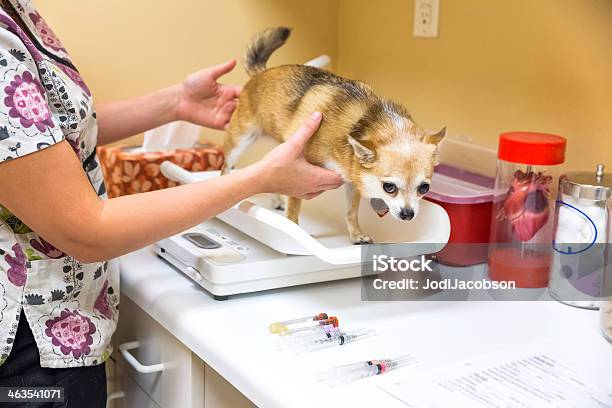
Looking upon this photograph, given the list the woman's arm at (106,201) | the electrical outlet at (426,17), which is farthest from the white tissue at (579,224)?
the electrical outlet at (426,17)

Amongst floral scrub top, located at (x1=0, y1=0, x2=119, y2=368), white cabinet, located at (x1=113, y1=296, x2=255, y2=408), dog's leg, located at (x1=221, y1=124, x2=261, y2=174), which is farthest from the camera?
dog's leg, located at (x1=221, y1=124, x2=261, y2=174)

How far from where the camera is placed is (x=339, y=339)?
39.3 inches

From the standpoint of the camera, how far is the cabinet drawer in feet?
3.56

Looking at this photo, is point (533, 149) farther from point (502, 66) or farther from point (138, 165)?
point (138, 165)

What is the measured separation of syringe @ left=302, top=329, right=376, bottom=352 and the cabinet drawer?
0.66 ft

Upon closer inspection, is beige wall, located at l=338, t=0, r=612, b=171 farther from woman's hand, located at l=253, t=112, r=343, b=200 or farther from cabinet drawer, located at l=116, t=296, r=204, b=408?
cabinet drawer, located at l=116, t=296, r=204, b=408

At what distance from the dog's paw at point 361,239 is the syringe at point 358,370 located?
0.36 meters

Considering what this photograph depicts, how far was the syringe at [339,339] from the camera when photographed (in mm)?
979

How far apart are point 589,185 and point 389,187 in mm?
330

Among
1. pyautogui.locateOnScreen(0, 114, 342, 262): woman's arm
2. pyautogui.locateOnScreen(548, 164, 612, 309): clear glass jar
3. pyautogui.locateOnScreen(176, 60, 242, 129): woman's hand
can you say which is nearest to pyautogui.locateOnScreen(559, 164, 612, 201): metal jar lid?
pyautogui.locateOnScreen(548, 164, 612, 309): clear glass jar

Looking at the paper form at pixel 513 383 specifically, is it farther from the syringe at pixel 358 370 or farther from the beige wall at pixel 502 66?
the beige wall at pixel 502 66

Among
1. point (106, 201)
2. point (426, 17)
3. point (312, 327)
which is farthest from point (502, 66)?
point (106, 201)

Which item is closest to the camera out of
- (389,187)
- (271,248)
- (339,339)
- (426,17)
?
(339,339)

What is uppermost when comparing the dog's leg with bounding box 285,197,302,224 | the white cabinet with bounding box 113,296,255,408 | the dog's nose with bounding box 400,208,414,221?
the dog's nose with bounding box 400,208,414,221
